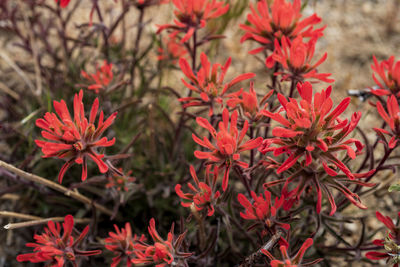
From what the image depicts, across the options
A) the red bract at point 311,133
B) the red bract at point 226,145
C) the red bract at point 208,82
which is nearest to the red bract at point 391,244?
the red bract at point 311,133

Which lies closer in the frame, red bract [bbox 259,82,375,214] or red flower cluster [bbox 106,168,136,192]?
red bract [bbox 259,82,375,214]

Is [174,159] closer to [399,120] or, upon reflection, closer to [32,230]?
[32,230]

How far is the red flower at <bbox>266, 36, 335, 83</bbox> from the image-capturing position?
38.0 inches

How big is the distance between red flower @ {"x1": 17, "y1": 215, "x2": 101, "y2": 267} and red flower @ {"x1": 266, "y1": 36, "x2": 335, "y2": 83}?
648 millimetres

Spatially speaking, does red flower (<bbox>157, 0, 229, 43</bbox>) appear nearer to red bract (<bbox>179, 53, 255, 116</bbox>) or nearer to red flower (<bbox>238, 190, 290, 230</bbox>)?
red bract (<bbox>179, 53, 255, 116</bbox>)

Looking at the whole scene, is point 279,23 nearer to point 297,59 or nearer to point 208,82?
point 297,59

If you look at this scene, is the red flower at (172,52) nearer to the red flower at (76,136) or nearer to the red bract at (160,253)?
the red flower at (76,136)

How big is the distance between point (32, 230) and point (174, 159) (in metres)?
0.60

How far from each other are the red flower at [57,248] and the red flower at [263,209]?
37 cm

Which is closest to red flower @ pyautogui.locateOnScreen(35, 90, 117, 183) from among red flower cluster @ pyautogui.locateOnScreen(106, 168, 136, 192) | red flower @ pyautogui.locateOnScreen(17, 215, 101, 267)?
red flower @ pyautogui.locateOnScreen(17, 215, 101, 267)

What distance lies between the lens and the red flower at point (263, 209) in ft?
2.97

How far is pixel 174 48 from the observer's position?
5.17ft

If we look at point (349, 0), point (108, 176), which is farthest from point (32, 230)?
point (349, 0)

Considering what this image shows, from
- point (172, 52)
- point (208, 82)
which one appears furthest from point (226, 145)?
point (172, 52)
